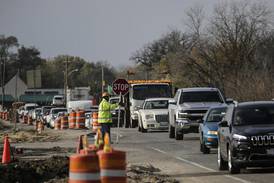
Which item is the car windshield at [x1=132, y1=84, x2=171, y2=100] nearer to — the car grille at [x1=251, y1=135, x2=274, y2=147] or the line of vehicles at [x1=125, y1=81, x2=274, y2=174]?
the line of vehicles at [x1=125, y1=81, x2=274, y2=174]

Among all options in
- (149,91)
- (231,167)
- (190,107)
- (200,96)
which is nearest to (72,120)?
(149,91)

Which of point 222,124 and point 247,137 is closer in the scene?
point 247,137

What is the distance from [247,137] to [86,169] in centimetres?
846

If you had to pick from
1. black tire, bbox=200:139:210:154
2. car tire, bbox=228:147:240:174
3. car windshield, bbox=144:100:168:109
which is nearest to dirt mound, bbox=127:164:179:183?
car tire, bbox=228:147:240:174

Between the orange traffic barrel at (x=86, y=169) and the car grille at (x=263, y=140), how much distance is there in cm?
835

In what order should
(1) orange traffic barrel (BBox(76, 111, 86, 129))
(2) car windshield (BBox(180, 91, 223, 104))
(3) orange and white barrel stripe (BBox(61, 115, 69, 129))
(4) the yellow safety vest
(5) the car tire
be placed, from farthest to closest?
(3) orange and white barrel stripe (BBox(61, 115, 69, 129)) → (1) orange traffic barrel (BBox(76, 111, 86, 129)) → (2) car windshield (BBox(180, 91, 223, 104)) → (4) the yellow safety vest → (5) the car tire

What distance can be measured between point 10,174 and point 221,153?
15.9 feet

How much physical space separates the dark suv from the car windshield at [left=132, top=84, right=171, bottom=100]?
29276 millimetres

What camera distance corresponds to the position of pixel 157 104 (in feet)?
136

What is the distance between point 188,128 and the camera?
31656 millimetres

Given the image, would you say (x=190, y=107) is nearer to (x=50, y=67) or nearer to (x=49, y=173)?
(x=49, y=173)

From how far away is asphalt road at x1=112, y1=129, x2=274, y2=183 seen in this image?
16.2 meters

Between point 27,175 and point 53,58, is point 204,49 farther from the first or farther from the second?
point 53,58

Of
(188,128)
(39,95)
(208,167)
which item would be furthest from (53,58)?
(208,167)
